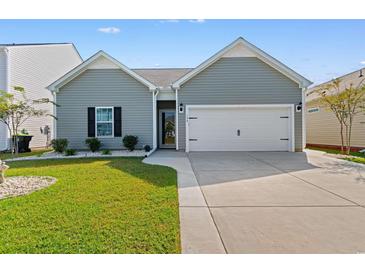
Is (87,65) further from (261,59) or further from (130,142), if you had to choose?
(261,59)

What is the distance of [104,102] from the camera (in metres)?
13.5

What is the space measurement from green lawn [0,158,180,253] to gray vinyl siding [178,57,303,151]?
25.2 ft

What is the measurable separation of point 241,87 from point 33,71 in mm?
13434

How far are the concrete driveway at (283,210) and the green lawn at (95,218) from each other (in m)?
0.51

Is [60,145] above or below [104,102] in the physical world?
below

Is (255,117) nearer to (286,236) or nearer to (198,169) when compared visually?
(198,169)

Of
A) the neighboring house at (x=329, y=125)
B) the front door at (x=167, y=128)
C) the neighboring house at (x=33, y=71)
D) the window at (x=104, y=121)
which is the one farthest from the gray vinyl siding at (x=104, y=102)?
the neighboring house at (x=329, y=125)

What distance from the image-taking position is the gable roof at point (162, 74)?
15.6m

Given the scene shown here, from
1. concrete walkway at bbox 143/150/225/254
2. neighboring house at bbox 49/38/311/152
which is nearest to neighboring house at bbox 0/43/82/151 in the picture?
neighboring house at bbox 49/38/311/152

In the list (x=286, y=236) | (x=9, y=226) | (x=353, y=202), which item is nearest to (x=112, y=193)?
(x=9, y=226)

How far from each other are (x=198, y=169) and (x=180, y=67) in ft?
41.5

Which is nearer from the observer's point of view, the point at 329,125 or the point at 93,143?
the point at 93,143

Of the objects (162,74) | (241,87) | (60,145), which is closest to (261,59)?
(241,87)

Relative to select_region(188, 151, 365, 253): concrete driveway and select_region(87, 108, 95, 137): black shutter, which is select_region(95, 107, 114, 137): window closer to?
select_region(87, 108, 95, 137): black shutter
